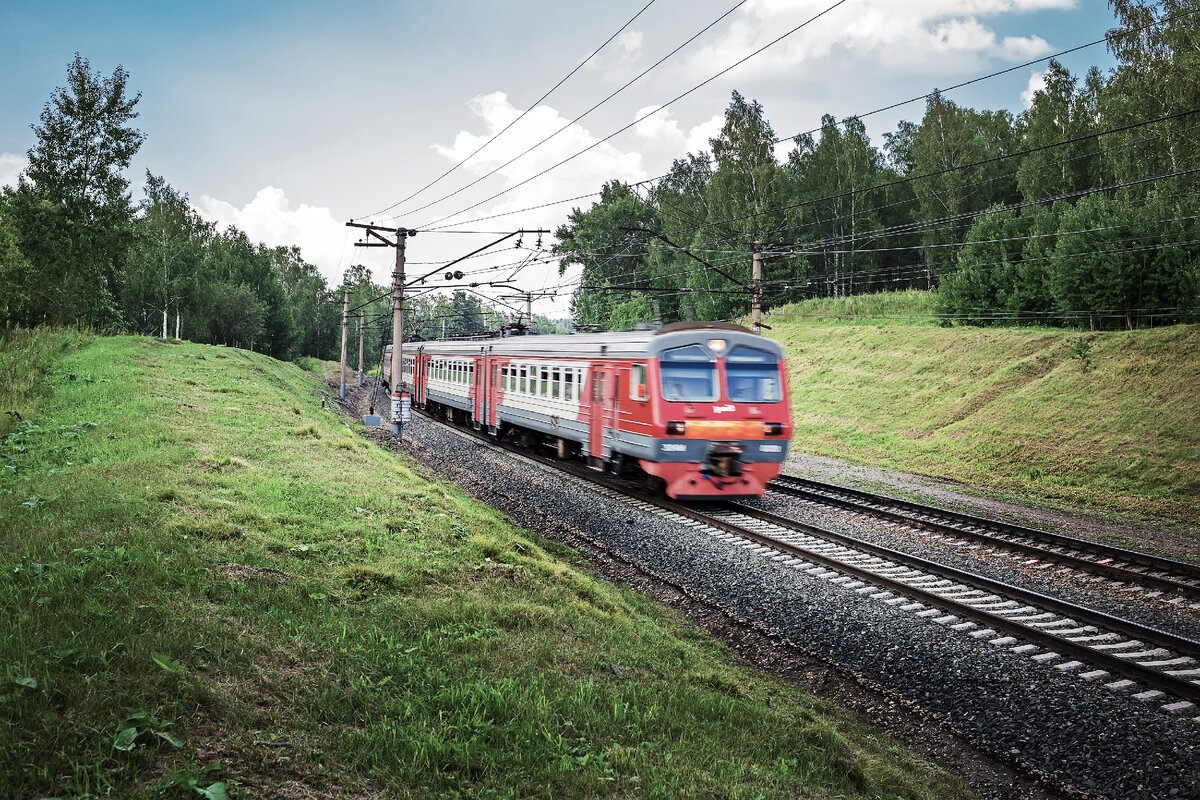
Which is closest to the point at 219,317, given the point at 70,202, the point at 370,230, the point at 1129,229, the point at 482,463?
the point at 70,202

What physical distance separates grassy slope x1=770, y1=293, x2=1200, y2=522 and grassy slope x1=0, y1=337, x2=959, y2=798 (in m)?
12.7

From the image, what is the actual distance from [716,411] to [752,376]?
0.99 m

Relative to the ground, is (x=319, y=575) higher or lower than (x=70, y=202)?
lower

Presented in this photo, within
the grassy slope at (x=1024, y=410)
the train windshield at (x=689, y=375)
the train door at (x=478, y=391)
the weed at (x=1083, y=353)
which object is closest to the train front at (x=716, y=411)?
the train windshield at (x=689, y=375)

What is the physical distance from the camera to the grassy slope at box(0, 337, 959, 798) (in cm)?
355

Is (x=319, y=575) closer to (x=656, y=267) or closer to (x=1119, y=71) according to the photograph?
(x=1119, y=71)

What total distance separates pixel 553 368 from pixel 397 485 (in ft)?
20.6

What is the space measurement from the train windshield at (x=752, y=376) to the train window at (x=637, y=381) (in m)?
1.47

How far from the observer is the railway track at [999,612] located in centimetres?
644

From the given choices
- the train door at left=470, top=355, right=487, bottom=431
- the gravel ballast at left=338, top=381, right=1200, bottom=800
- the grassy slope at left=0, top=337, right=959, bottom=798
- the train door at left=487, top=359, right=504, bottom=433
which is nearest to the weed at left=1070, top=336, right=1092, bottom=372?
the gravel ballast at left=338, top=381, right=1200, bottom=800

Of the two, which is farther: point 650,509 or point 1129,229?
point 1129,229

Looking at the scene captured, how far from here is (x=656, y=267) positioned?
56.8m

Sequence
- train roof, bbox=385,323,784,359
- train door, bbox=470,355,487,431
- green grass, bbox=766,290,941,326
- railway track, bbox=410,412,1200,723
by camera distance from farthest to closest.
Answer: green grass, bbox=766,290,941,326 → train door, bbox=470,355,487,431 → train roof, bbox=385,323,784,359 → railway track, bbox=410,412,1200,723

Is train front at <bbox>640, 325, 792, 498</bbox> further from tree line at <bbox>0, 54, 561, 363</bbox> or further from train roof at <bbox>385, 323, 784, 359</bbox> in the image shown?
tree line at <bbox>0, 54, 561, 363</bbox>
